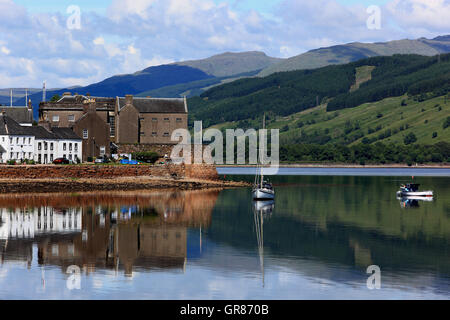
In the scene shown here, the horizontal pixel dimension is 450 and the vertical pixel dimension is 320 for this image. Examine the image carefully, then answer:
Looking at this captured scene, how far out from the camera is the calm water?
31.0 meters

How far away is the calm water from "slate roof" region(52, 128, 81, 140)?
1159 inches

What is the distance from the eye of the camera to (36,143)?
324 feet

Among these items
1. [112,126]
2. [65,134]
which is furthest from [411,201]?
[65,134]

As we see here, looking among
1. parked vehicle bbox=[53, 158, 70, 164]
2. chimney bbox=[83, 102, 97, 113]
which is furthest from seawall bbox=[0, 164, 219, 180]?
chimney bbox=[83, 102, 97, 113]

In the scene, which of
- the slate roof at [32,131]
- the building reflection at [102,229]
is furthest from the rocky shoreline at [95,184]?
the slate roof at [32,131]

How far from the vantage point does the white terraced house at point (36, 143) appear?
9562cm

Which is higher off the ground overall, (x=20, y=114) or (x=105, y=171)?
(x=20, y=114)

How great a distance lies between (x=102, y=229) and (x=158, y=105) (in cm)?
6552

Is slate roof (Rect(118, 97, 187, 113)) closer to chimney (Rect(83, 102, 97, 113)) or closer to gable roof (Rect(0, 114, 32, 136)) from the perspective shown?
chimney (Rect(83, 102, 97, 113))

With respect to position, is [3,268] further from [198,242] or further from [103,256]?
[198,242]

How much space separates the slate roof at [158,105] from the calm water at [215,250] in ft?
132

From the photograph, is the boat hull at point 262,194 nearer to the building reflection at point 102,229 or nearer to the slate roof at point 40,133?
the building reflection at point 102,229

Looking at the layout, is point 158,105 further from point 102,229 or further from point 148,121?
point 102,229

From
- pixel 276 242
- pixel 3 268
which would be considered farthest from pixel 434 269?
pixel 3 268
